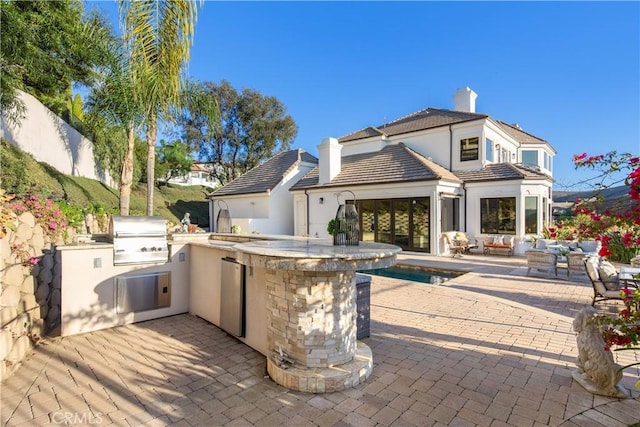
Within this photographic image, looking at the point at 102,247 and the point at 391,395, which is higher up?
the point at 102,247

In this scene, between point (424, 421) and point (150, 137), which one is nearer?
point (424, 421)

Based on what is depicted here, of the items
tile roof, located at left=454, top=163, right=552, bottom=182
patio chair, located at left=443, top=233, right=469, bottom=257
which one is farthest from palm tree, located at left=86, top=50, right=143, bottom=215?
tile roof, located at left=454, top=163, right=552, bottom=182

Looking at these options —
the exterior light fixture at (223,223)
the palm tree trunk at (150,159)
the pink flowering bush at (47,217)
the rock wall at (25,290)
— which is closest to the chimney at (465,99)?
the exterior light fixture at (223,223)

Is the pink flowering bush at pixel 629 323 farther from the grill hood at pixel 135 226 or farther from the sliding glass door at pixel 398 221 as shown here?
the sliding glass door at pixel 398 221

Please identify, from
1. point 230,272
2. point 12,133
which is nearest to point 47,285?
point 230,272

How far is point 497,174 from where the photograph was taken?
1689cm

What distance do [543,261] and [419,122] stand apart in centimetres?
1370

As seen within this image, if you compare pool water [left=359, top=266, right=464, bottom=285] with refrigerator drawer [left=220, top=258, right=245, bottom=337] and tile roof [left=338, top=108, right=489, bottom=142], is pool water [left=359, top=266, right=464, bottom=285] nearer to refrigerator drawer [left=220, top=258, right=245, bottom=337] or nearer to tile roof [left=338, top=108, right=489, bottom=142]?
refrigerator drawer [left=220, top=258, right=245, bottom=337]

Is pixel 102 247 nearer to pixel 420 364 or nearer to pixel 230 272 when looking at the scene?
pixel 230 272

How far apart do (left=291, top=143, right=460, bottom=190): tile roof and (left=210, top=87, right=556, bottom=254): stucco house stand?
7cm

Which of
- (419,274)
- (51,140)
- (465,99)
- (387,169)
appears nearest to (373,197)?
(387,169)

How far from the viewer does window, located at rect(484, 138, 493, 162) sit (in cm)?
1842

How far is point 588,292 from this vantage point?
884cm

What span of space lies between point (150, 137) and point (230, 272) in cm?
707
